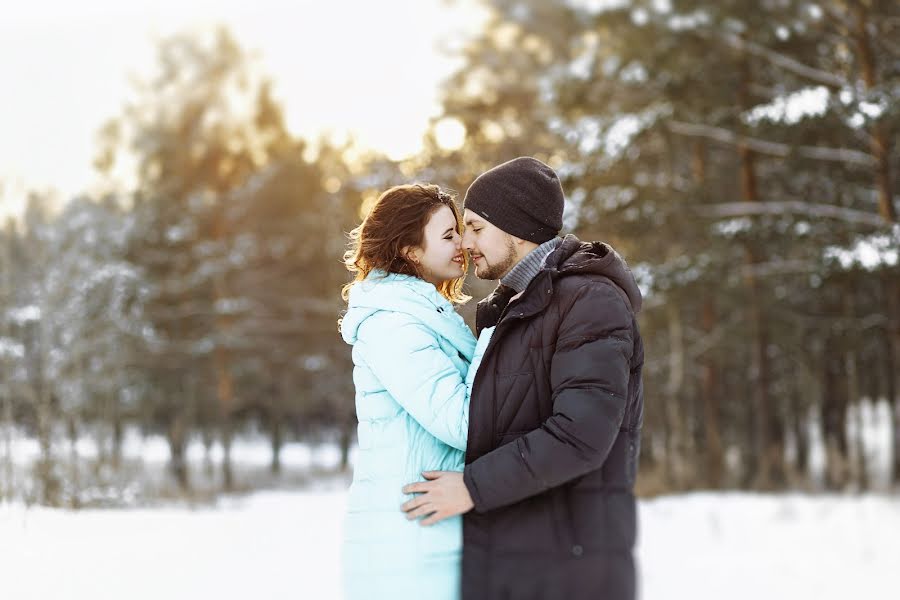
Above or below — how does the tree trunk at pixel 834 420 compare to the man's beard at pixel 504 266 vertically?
below

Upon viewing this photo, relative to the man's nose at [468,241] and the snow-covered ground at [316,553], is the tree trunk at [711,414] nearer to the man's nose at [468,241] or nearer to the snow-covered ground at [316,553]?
the snow-covered ground at [316,553]

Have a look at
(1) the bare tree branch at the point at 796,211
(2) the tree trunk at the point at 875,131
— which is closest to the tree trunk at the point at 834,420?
(1) the bare tree branch at the point at 796,211

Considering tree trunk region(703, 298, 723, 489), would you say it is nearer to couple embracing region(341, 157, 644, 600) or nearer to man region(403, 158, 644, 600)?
couple embracing region(341, 157, 644, 600)

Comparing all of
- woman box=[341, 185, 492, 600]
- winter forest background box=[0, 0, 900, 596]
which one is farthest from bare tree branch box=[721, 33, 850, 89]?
woman box=[341, 185, 492, 600]

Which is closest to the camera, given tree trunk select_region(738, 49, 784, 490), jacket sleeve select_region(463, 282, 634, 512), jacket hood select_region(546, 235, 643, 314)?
jacket sleeve select_region(463, 282, 634, 512)

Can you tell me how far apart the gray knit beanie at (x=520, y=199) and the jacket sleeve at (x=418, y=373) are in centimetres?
39

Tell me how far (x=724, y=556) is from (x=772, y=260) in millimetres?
7822

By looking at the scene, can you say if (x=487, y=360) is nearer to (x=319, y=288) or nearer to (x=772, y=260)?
(x=772, y=260)

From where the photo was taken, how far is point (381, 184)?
17984 mm

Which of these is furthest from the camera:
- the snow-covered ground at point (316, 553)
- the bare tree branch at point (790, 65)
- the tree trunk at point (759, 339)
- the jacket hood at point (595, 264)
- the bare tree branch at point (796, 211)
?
the tree trunk at point (759, 339)

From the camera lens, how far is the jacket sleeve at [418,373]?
2.65 m

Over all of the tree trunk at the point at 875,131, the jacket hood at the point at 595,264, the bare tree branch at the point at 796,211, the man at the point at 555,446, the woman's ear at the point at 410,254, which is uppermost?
the tree trunk at the point at 875,131

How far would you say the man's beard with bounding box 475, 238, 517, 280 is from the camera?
284 cm

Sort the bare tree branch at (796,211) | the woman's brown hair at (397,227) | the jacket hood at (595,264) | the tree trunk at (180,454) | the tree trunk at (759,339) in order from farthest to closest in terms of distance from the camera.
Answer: the tree trunk at (180,454) < the tree trunk at (759,339) < the bare tree branch at (796,211) < the woman's brown hair at (397,227) < the jacket hood at (595,264)
